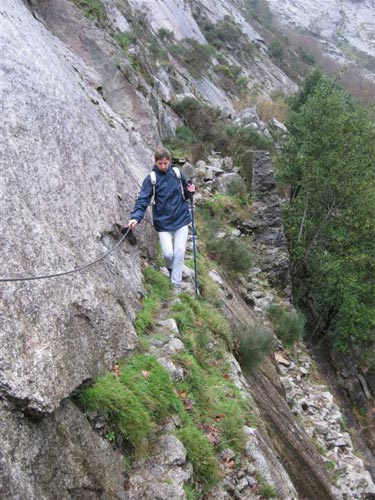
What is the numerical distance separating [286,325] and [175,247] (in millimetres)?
6247

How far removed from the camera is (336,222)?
16188 mm

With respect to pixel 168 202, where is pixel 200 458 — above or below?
below

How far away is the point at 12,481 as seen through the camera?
2.79 m

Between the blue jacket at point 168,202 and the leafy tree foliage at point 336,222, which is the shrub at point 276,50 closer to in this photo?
the leafy tree foliage at point 336,222

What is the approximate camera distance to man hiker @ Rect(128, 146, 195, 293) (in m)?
6.50

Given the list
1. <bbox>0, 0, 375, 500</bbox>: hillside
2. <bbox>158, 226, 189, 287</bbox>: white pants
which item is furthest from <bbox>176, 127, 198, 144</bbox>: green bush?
<bbox>158, 226, 189, 287</bbox>: white pants

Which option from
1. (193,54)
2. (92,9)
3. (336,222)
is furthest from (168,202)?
(193,54)

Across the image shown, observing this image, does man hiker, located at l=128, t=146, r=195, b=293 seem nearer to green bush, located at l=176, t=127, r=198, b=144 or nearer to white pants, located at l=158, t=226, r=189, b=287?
white pants, located at l=158, t=226, r=189, b=287

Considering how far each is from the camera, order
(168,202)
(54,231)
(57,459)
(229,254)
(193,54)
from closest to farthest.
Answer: (57,459), (54,231), (168,202), (229,254), (193,54)

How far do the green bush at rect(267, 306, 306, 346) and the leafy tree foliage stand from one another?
3.44 m

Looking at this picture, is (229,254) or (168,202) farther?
(229,254)

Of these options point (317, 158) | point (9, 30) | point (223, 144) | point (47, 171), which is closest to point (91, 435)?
point (47, 171)

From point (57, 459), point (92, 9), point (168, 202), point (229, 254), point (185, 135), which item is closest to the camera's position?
point (57, 459)

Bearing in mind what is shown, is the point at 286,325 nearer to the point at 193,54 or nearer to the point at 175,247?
the point at 175,247
